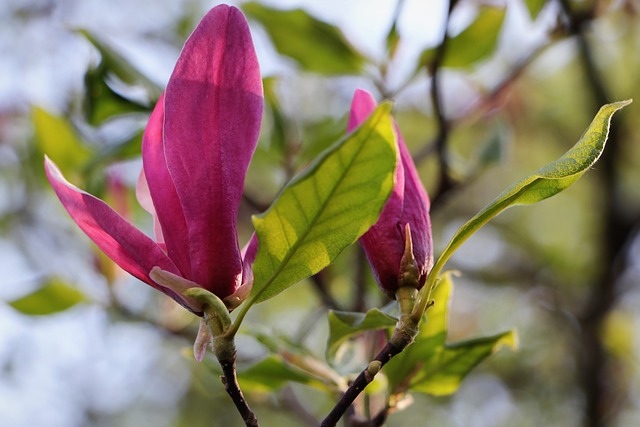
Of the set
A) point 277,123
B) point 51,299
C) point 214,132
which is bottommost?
point 51,299

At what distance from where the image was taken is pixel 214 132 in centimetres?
56

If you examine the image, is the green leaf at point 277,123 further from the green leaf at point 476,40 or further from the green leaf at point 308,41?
the green leaf at point 476,40

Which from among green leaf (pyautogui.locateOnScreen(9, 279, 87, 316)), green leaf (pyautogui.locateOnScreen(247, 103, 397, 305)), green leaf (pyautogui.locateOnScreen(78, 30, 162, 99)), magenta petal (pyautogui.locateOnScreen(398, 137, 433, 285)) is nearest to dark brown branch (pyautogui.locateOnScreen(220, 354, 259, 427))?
green leaf (pyautogui.locateOnScreen(247, 103, 397, 305))

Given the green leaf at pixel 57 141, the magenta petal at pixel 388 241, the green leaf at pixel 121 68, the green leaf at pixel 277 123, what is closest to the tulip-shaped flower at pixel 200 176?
the magenta petal at pixel 388 241

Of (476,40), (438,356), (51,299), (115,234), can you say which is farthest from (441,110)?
(51,299)

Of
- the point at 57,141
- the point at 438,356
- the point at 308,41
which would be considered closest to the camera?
the point at 438,356

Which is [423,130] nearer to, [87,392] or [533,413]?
[533,413]

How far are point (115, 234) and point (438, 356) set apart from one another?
368mm

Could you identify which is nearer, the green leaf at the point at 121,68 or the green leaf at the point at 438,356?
the green leaf at the point at 438,356

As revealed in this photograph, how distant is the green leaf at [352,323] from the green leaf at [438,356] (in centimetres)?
8

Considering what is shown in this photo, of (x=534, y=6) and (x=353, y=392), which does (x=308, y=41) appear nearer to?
(x=534, y=6)

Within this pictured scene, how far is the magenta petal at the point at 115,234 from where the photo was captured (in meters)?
0.56

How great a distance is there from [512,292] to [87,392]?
2250 mm

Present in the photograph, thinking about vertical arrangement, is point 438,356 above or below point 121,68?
below
